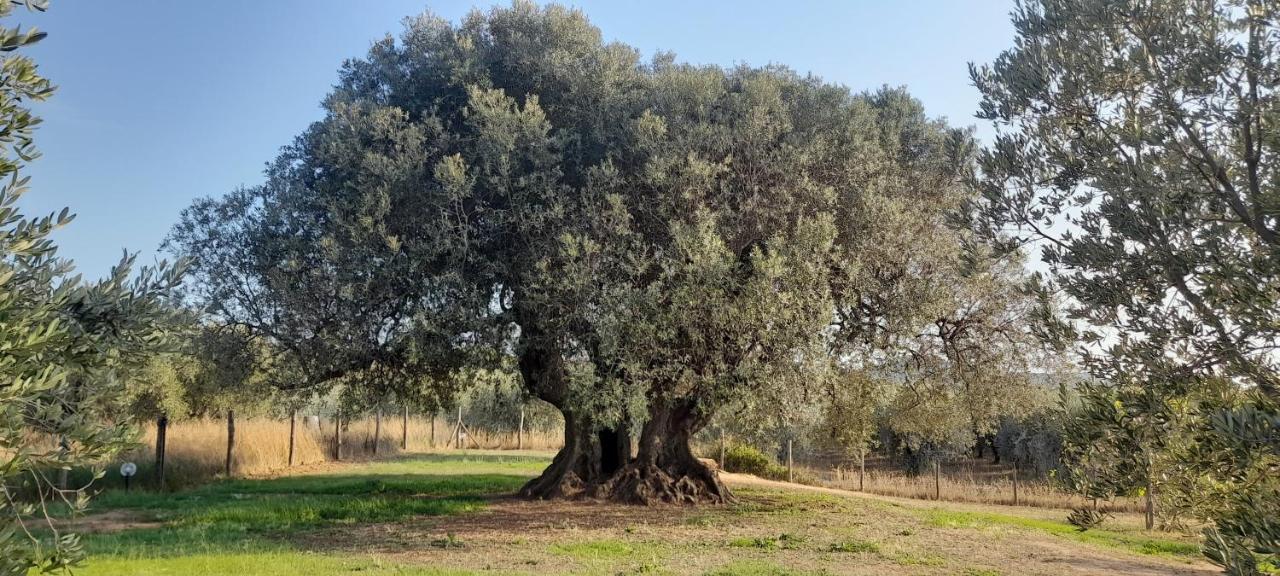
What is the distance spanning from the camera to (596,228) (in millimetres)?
15812

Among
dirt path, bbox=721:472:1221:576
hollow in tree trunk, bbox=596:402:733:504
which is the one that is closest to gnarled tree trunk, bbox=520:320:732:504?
hollow in tree trunk, bbox=596:402:733:504

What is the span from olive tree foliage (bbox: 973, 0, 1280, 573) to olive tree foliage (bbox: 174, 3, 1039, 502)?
7.11 metres

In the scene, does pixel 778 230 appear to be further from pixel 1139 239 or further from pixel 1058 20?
pixel 1139 239

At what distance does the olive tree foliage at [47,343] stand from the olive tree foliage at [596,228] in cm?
919

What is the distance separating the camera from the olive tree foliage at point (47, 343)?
4.30 meters

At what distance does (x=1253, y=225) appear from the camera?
20.5 feet

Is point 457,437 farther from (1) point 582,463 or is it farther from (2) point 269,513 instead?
(2) point 269,513

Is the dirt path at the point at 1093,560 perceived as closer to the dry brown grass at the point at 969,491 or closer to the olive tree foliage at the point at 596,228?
the olive tree foliage at the point at 596,228

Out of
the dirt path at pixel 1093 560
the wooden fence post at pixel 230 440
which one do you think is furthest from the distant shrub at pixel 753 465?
the wooden fence post at pixel 230 440

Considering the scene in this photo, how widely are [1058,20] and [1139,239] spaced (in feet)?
8.33

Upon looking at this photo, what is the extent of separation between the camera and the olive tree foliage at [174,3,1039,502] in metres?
15.3

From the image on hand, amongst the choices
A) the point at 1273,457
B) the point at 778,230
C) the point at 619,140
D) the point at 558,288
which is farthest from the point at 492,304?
the point at 1273,457

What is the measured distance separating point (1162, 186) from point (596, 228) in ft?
34.5

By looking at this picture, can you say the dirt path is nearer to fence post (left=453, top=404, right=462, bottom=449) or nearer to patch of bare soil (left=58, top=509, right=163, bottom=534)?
patch of bare soil (left=58, top=509, right=163, bottom=534)
